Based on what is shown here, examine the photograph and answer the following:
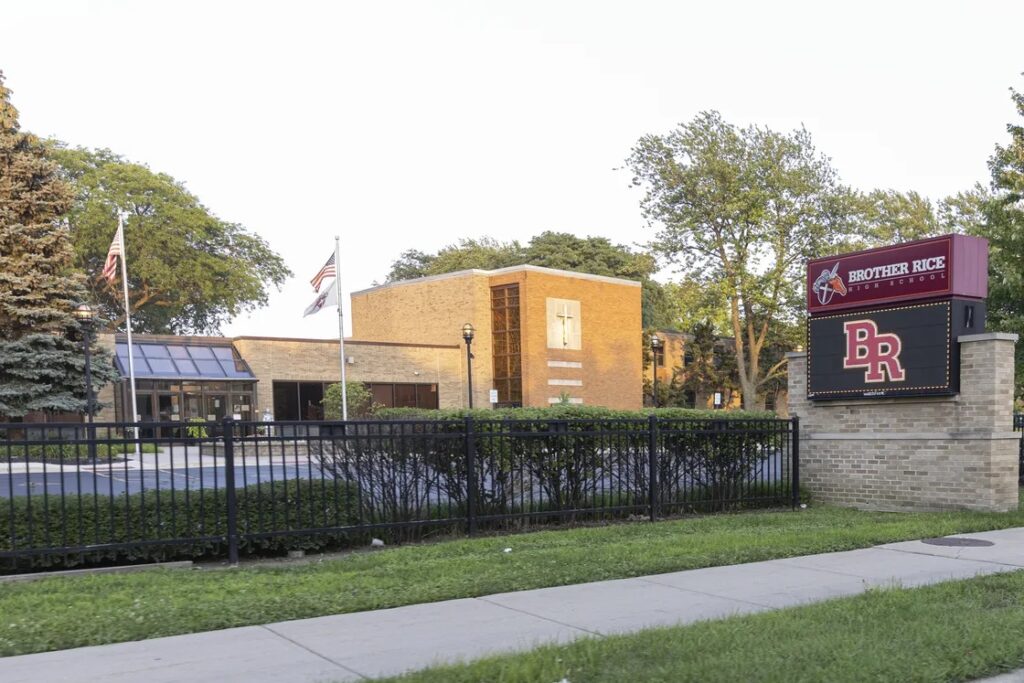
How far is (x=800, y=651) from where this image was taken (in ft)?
16.0

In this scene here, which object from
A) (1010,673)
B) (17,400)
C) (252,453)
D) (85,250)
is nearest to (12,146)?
(17,400)

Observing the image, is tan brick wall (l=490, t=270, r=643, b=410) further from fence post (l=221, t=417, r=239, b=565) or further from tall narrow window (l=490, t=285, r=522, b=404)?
fence post (l=221, t=417, r=239, b=565)

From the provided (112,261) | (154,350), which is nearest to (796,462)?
(112,261)

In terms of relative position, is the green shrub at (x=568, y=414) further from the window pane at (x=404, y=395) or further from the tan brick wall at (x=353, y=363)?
the window pane at (x=404, y=395)

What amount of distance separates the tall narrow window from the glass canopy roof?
14.7 m

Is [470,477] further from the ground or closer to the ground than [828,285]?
closer to the ground

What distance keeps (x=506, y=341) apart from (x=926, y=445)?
113ft

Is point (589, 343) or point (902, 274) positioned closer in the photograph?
point (902, 274)

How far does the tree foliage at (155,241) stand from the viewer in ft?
135

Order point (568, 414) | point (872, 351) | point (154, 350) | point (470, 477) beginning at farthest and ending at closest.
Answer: point (154, 350) < point (872, 351) < point (568, 414) < point (470, 477)

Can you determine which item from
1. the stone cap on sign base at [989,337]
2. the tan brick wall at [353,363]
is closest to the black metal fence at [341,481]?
the stone cap on sign base at [989,337]

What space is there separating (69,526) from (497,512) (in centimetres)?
490

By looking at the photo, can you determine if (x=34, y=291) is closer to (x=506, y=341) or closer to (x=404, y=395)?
(x=404, y=395)

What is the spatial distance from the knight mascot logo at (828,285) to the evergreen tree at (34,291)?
2349 centimetres
